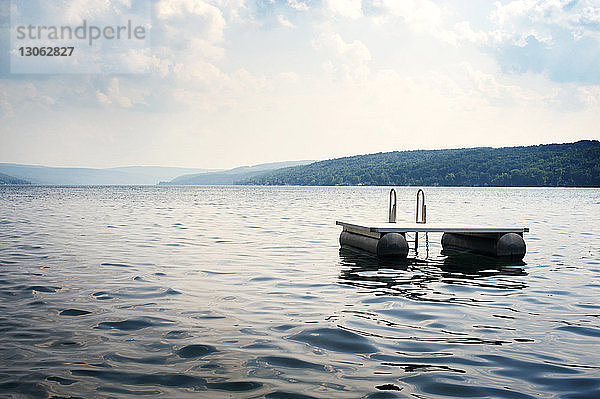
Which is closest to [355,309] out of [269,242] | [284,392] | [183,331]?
[183,331]

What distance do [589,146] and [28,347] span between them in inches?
7032

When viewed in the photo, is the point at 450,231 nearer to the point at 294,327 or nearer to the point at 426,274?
the point at 426,274

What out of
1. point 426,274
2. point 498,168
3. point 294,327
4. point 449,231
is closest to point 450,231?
point 449,231

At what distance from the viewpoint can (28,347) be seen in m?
6.89

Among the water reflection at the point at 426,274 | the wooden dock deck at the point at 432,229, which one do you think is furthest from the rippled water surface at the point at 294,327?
the wooden dock deck at the point at 432,229

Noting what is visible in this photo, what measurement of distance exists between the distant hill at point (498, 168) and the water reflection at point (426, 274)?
5875 inches

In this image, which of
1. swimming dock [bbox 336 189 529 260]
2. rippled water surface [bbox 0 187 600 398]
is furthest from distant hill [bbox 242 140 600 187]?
rippled water surface [bbox 0 187 600 398]

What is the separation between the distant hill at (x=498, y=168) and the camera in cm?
15600

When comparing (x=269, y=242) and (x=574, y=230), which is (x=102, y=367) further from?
(x=574, y=230)

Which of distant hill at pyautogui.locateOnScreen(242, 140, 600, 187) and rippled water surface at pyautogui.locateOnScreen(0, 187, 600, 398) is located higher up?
distant hill at pyautogui.locateOnScreen(242, 140, 600, 187)

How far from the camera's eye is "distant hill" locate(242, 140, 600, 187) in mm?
156000

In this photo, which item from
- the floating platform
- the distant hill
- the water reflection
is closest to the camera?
the water reflection

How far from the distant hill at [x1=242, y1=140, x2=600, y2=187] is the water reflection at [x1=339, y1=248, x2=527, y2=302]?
5875 inches

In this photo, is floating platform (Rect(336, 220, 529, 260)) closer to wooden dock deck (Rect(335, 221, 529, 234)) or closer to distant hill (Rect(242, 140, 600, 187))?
wooden dock deck (Rect(335, 221, 529, 234))
